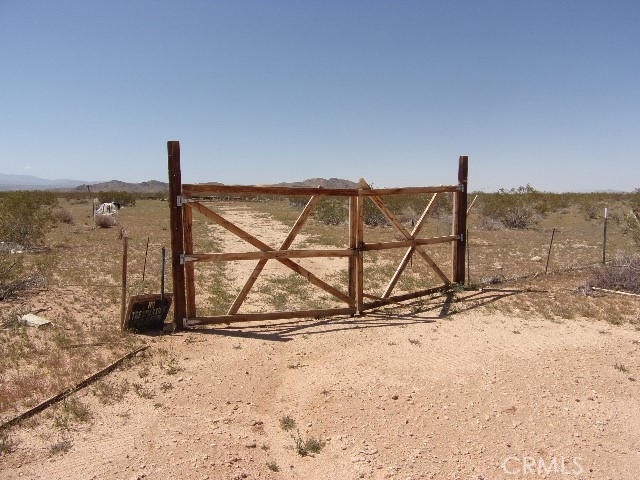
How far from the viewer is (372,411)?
4.50 m

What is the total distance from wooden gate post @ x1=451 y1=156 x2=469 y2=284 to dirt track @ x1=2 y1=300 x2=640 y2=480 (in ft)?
11.3

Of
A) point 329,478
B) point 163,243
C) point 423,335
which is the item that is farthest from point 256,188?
point 163,243

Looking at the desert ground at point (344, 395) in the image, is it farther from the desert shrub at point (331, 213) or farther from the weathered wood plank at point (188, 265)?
the desert shrub at point (331, 213)

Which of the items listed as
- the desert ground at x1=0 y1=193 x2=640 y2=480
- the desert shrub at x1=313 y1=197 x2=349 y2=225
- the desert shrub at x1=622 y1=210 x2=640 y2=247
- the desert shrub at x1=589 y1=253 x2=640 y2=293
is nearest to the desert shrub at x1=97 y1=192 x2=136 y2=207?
the desert shrub at x1=313 y1=197 x2=349 y2=225

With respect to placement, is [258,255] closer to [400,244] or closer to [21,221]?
[400,244]

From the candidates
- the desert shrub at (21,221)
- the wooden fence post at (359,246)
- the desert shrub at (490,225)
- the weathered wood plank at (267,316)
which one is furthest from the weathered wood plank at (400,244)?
the desert shrub at (490,225)

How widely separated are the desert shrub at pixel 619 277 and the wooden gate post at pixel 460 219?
2.66 metres

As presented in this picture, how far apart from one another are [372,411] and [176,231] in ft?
13.3

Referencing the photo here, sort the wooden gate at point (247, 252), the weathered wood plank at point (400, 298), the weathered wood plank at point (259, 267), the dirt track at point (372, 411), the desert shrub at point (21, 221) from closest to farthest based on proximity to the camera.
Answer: the dirt track at point (372, 411)
the wooden gate at point (247, 252)
the weathered wood plank at point (259, 267)
the weathered wood plank at point (400, 298)
the desert shrub at point (21, 221)

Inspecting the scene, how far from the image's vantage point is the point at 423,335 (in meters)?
6.80

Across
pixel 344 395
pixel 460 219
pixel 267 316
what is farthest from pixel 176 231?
pixel 460 219

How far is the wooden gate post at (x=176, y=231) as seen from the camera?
680 cm

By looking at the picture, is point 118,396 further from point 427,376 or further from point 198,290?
point 198,290

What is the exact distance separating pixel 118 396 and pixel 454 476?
3316 mm
